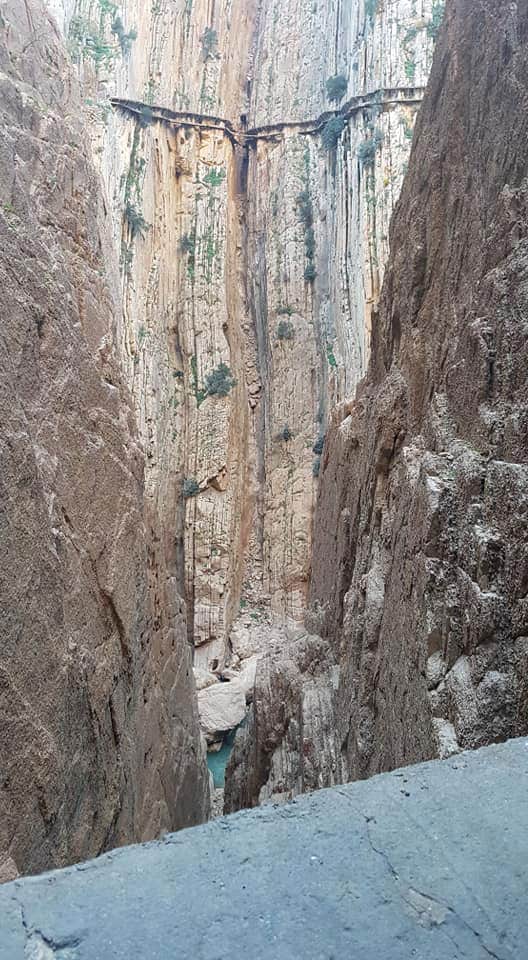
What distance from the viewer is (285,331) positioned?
74.5 feet

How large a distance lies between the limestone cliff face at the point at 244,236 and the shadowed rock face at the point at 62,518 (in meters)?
12.6

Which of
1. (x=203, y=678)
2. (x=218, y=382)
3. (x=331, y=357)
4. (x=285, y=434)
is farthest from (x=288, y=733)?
(x=331, y=357)

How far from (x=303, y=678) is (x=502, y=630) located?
6.56 metres

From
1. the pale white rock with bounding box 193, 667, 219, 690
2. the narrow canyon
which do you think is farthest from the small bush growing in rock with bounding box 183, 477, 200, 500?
the narrow canyon

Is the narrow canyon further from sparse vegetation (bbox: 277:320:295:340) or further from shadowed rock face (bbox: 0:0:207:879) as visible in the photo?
sparse vegetation (bbox: 277:320:295:340)

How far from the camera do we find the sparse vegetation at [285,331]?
74.5ft

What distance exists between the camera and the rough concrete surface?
1445 mm

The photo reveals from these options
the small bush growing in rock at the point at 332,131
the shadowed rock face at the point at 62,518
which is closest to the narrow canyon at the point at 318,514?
the shadowed rock face at the point at 62,518

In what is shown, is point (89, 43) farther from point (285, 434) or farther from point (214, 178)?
point (285, 434)

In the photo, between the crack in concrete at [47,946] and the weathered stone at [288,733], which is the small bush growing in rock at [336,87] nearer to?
the weathered stone at [288,733]

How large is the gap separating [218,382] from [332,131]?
1028 centimetres

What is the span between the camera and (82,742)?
486cm

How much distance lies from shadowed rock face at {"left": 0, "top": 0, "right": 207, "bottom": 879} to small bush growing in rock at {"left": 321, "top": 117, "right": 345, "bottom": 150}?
18.0m

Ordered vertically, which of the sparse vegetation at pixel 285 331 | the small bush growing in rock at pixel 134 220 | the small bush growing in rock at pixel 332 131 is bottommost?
the sparse vegetation at pixel 285 331
